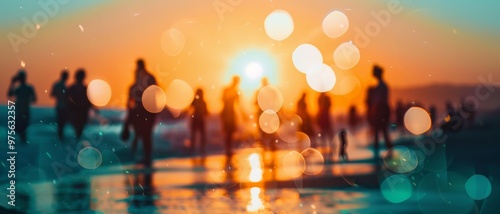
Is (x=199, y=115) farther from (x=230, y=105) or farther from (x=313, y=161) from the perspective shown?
(x=313, y=161)

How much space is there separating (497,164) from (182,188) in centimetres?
598

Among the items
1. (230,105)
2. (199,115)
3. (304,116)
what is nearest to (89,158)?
(199,115)

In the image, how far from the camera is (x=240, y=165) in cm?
1733

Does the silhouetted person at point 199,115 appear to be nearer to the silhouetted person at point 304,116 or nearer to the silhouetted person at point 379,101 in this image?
the silhouetted person at point 304,116

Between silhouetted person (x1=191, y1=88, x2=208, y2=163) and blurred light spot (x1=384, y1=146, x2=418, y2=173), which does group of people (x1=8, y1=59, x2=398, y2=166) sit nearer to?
silhouetted person (x1=191, y1=88, x2=208, y2=163)

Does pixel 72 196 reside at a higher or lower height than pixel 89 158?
lower

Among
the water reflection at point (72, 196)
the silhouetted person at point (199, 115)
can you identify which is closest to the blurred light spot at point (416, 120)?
the silhouetted person at point (199, 115)

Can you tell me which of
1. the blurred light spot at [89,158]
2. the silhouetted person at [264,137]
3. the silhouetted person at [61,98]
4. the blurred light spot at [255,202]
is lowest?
the blurred light spot at [255,202]

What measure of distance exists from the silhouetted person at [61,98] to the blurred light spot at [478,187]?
8.99 meters

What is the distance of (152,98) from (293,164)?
320 centimetres

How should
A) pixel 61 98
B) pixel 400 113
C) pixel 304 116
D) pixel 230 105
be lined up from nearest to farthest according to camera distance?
pixel 61 98, pixel 230 105, pixel 304 116, pixel 400 113

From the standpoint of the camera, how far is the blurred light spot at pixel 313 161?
1484cm

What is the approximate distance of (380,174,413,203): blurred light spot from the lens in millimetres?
10312

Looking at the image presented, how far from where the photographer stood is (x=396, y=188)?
37.8 feet
